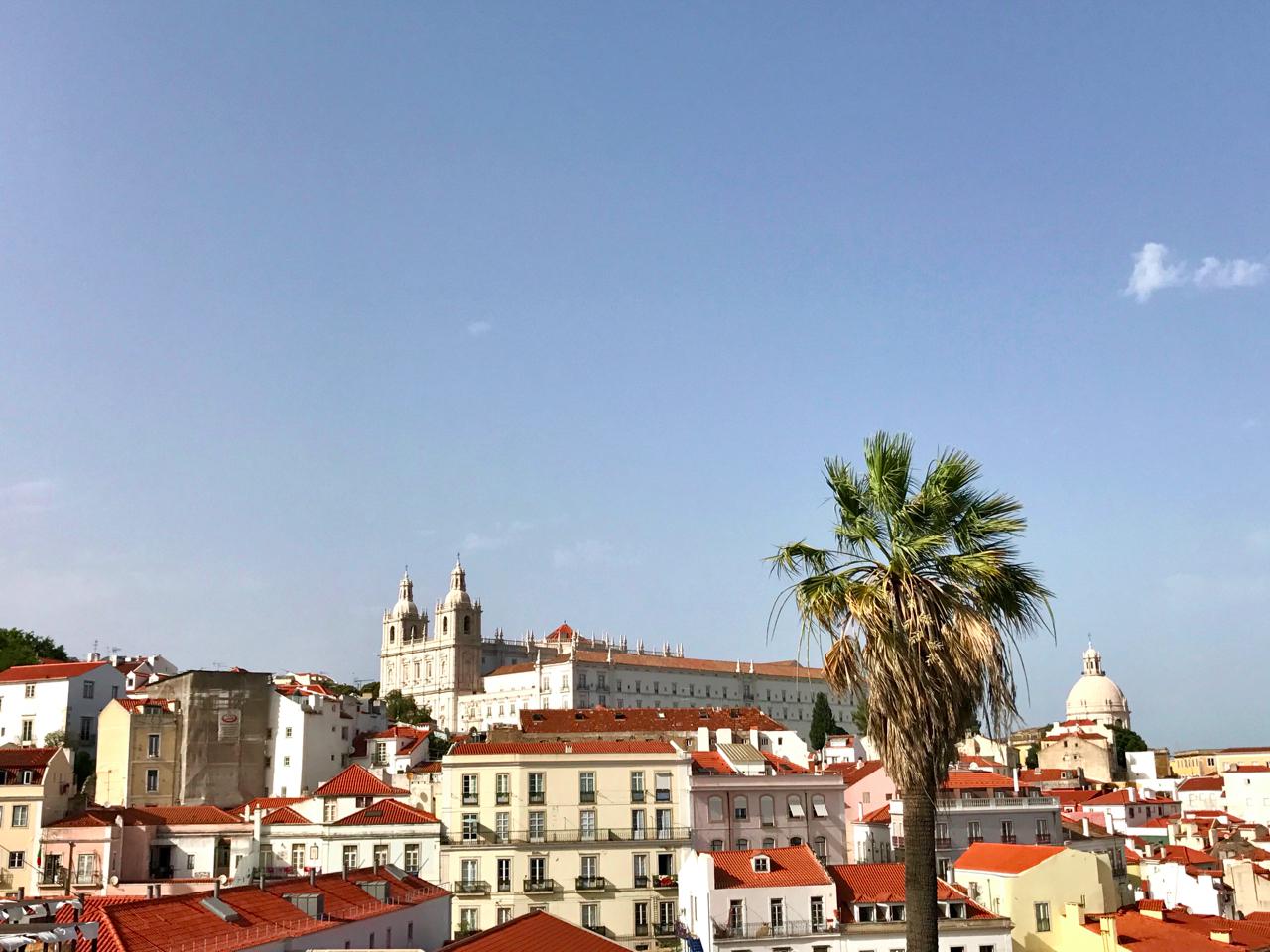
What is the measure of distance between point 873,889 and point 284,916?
72.3ft

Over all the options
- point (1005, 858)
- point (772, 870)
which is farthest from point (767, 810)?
point (1005, 858)

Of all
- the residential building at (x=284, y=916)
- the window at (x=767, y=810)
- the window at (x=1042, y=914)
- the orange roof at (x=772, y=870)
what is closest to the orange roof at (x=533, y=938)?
the residential building at (x=284, y=916)

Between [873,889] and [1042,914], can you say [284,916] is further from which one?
[1042,914]

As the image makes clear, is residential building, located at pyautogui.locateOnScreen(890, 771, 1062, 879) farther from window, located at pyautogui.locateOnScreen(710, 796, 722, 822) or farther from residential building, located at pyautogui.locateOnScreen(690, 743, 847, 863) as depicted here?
window, located at pyautogui.locateOnScreen(710, 796, 722, 822)

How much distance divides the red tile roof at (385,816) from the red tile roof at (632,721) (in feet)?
77.1

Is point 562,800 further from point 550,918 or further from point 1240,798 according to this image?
point 1240,798

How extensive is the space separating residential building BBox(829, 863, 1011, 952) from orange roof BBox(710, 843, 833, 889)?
1.14 metres

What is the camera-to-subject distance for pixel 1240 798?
11738cm

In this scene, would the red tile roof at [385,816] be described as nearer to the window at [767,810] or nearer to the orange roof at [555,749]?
the orange roof at [555,749]

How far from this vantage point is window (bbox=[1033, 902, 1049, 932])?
43.3m

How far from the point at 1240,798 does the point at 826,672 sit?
120 meters

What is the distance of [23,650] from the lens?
104000 millimetres

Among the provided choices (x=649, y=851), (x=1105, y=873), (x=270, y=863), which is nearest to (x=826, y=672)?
(x=1105, y=873)

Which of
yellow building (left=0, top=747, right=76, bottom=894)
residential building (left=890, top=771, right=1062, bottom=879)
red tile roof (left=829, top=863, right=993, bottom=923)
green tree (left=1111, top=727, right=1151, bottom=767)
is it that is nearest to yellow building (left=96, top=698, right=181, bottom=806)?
yellow building (left=0, top=747, right=76, bottom=894)
